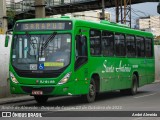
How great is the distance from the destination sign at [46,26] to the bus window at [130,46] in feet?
19.1

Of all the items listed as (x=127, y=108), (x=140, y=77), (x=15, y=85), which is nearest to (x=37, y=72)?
(x=15, y=85)

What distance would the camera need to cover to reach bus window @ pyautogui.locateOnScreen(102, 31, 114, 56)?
18.8m

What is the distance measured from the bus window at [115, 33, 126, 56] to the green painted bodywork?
0.22 metres

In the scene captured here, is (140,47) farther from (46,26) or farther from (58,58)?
(58,58)

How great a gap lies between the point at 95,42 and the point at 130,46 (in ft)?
14.2

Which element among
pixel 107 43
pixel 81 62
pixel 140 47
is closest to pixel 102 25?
pixel 107 43

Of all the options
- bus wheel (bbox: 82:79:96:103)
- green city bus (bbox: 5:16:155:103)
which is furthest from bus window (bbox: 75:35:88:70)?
bus wheel (bbox: 82:79:96:103)

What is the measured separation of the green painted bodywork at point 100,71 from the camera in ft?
52.4

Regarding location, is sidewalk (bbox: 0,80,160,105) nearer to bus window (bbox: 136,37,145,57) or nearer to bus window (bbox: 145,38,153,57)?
bus window (bbox: 136,37,145,57)

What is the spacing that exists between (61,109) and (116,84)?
5.53 meters

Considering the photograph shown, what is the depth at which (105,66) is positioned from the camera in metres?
Result: 18.9

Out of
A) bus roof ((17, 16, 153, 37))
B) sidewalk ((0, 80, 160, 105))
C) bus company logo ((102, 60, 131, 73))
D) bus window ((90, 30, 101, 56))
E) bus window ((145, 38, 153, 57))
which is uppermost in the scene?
bus roof ((17, 16, 153, 37))

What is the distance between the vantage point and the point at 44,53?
16094mm

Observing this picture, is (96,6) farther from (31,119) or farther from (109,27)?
(31,119)
